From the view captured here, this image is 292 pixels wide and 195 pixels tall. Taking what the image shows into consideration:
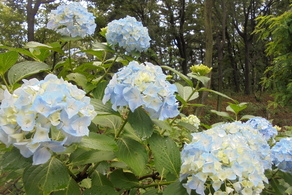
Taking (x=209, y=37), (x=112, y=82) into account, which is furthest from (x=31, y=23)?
(x=112, y=82)

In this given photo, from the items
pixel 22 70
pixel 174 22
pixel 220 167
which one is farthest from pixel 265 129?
pixel 174 22

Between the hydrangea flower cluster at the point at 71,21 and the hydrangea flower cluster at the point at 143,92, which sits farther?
the hydrangea flower cluster at the point at 71,21

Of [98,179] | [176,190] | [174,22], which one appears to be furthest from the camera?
[174,22]

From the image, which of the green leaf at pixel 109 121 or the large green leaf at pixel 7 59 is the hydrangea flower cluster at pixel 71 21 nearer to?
the large green leaf at pixel 7 59

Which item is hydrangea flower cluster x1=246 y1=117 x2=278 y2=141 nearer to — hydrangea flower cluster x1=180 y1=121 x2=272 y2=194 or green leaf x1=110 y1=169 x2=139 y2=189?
hydrangea flower cluster x1=180 y1=121 x2=272 y2=194

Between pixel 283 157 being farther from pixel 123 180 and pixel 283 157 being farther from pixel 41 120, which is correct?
pixel 41 120

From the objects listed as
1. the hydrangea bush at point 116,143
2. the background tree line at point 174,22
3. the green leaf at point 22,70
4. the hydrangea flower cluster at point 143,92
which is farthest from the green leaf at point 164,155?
the background tree line at point 174,22

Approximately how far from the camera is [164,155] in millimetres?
981

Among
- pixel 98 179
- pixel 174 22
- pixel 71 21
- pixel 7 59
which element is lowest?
pixel 98 179

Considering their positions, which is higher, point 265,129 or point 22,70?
point 22,70

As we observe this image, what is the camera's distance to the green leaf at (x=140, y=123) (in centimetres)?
88

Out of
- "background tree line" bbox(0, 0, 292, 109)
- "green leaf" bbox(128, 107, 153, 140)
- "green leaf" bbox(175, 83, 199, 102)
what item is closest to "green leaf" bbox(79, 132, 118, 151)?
"green leaf" bbox(128, 107, 153, 140)

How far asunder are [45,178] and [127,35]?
979 mm

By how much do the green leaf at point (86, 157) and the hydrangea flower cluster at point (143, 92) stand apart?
0.19m
